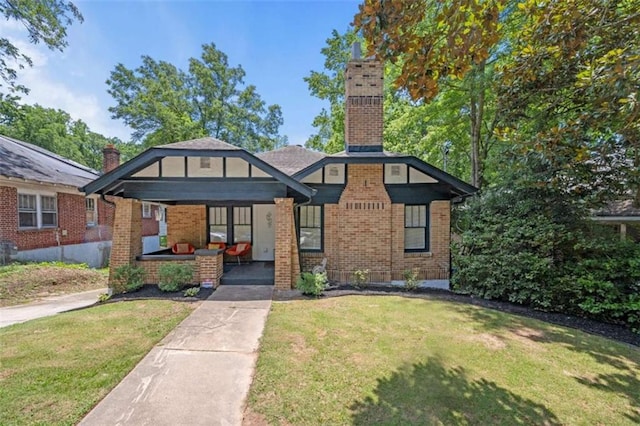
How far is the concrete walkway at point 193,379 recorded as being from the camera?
2.88m

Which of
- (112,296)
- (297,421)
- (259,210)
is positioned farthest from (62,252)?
(297,421)

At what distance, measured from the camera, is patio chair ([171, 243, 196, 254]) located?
33.1 ft

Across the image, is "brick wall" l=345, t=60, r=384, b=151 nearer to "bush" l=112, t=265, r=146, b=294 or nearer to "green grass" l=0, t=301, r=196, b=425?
"green grass" l=0, t=301, r=196, b=425

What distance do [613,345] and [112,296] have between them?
10555 millimetres

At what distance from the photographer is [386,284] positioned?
345 inches

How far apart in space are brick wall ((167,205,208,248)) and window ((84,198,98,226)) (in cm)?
762

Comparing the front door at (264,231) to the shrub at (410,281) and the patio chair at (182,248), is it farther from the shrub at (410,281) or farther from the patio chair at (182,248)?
the shrub at (410,281)

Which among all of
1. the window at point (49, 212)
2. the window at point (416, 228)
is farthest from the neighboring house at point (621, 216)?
the window at point (49, 212)

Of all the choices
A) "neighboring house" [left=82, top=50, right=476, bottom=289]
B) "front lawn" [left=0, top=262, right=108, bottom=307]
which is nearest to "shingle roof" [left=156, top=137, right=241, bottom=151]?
"neighboring house" [left=82, top=50, right=476, bottom=289]

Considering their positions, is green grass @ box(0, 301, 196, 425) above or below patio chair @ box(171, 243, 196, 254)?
below

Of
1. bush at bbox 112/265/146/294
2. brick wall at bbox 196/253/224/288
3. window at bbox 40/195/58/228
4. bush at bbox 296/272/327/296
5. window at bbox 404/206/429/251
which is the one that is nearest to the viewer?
bush at bbox 296/272/327/296

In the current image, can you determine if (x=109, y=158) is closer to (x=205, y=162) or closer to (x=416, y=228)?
(x=205, y=162)

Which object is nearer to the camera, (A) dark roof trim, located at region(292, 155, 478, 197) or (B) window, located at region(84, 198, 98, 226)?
(A) dark roof trim, located at region(292, 155, 478, 197)

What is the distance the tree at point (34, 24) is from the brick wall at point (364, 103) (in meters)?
12.7
